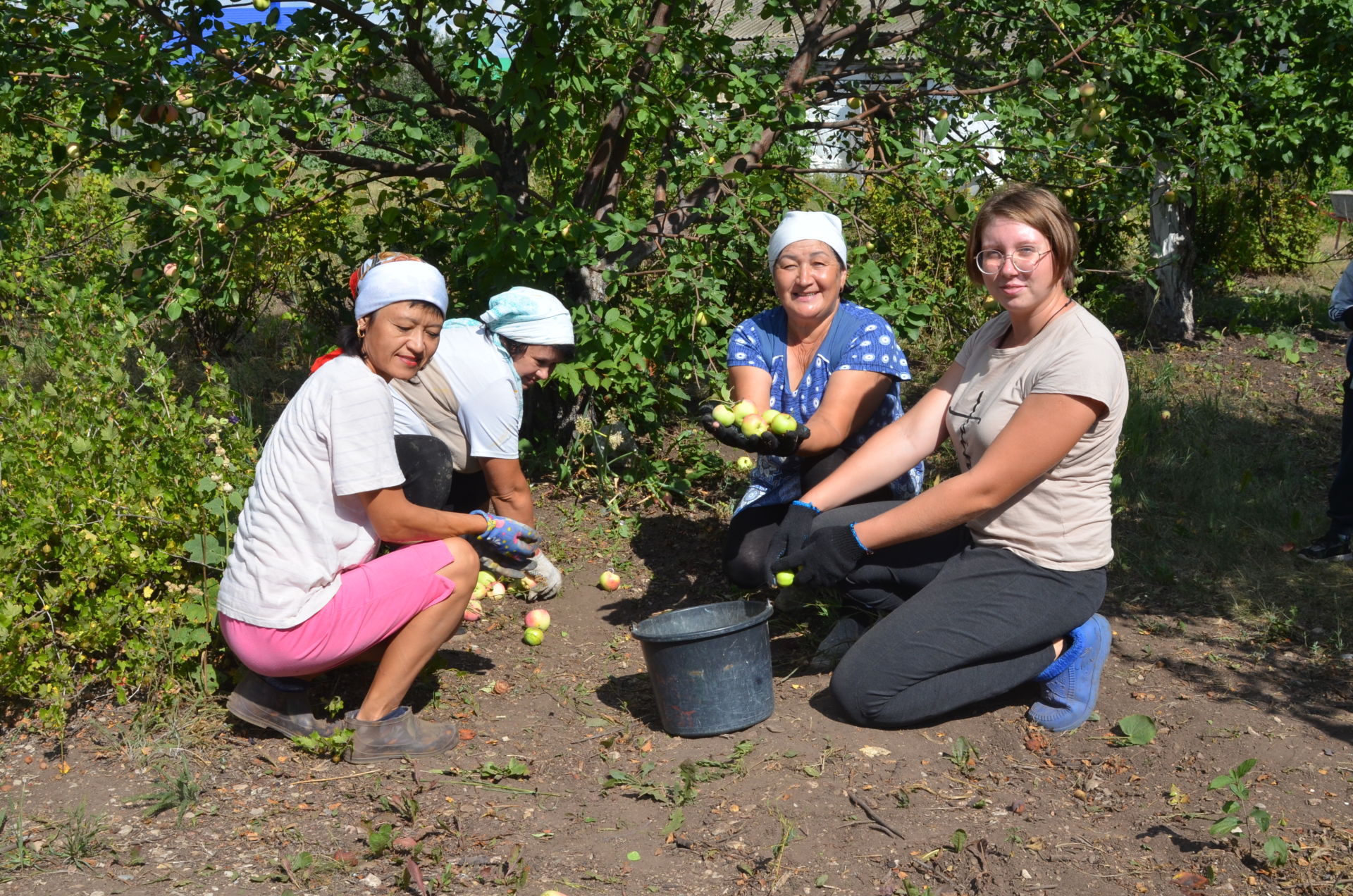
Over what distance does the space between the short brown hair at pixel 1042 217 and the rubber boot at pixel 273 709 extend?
216cm

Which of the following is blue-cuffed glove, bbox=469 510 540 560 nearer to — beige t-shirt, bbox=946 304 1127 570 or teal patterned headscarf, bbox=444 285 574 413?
teal patterned headscarf, bbox=444 285 574 413

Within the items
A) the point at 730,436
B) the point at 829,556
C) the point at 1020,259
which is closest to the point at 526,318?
the point at 730,436

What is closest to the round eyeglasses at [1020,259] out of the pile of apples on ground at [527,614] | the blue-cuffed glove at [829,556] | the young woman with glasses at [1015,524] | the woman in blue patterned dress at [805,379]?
the young woman with glasses at [1015,524]

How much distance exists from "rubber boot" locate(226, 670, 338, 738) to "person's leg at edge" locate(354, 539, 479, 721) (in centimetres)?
14

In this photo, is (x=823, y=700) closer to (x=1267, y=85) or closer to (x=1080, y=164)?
(x=1080, y=164)

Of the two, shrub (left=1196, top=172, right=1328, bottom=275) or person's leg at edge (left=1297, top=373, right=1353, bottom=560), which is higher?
shrub (left=1196, top=172, right=1328, bottom=275)

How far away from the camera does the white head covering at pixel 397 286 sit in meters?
2.78

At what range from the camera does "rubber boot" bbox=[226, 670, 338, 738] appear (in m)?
2.96

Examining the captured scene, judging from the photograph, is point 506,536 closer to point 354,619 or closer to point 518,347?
point 354,619

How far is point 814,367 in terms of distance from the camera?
366 cm

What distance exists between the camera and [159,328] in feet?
21.0

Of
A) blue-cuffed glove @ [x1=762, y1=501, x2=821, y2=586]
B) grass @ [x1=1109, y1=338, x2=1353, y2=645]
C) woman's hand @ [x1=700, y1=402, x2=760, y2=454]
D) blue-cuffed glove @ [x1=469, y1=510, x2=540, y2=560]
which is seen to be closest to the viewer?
blue-cuffed glove @ [x1=469, y1=510, x2=540, y2=560]

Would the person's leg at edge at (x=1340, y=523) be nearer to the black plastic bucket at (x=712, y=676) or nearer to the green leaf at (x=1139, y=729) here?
the green leaf at (x=1139, y=729)

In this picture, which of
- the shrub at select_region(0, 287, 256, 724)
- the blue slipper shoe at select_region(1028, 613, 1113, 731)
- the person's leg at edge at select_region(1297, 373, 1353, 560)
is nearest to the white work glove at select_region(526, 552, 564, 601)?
the shrub at select_region(0, 287, 256, 724)
